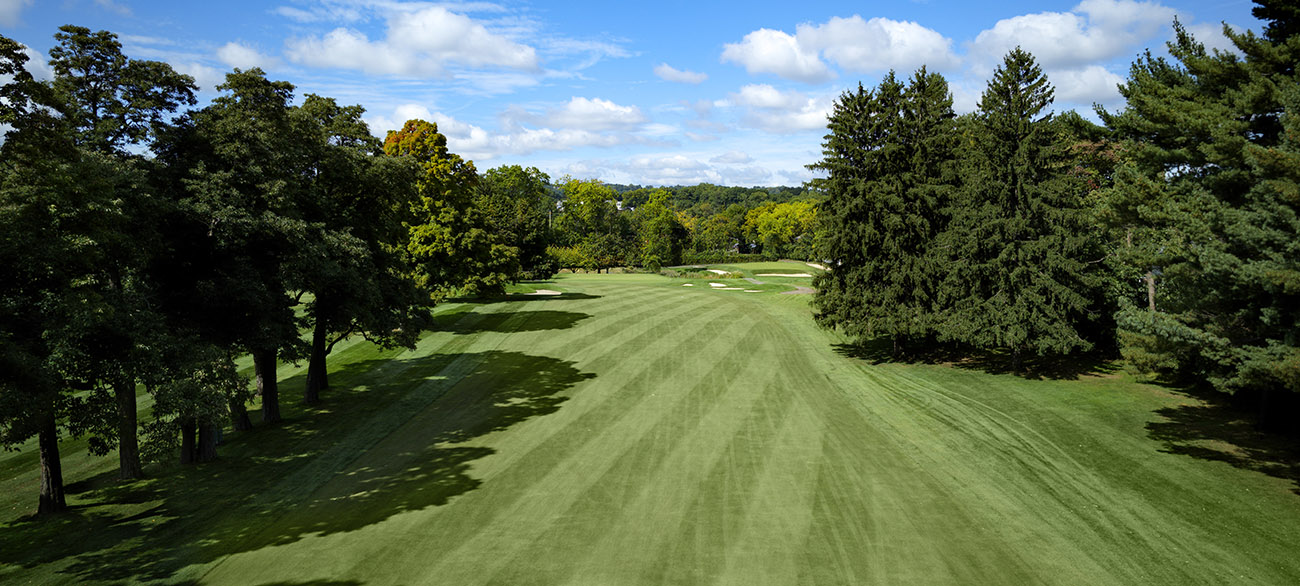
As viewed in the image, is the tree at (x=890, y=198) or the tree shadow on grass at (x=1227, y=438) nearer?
the tree shadow on grass at (x=1227, y=438)

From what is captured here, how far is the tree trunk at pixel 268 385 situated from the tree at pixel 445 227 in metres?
17.6

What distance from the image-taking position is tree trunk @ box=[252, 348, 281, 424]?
70.7ft

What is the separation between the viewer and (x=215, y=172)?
17562mm

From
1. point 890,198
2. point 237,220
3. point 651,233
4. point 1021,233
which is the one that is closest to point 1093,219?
point 1021,233

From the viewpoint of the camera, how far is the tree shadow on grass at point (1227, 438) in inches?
611

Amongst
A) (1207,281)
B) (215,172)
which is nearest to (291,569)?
(215,172)

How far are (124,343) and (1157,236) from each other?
92.3 ft

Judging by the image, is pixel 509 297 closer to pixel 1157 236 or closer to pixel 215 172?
pixel 215 172

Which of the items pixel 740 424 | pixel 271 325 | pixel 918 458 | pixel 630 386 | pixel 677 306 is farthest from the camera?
pixel 677 306

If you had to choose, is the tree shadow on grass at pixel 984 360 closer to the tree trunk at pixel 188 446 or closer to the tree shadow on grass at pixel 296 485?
the tree shadow on grass at pixel 296 485

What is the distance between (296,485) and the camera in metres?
16.4

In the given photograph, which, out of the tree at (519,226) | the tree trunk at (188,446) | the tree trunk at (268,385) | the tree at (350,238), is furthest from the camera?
the tree at (519,226)

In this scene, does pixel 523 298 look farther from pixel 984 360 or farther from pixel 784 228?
pixel 784 228

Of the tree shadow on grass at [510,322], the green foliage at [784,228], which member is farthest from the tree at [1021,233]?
the green foliage at [784,228]
